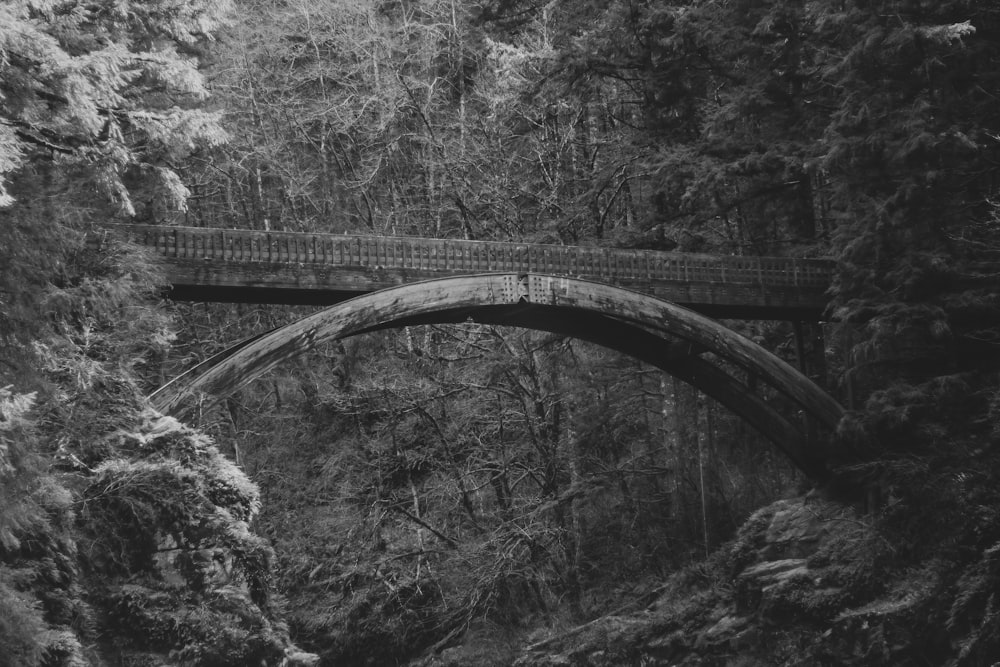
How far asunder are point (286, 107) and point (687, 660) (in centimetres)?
1269

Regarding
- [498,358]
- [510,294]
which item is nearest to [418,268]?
[510,294]

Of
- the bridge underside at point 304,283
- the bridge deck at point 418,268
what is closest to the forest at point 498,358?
the bridge deck at point 418,268

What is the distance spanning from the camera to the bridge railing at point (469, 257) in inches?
453

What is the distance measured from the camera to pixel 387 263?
40.8ft

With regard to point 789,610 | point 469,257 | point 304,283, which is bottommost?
point 789,610

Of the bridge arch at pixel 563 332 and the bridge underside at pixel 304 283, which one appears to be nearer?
the bridge arch at pixel 563 332

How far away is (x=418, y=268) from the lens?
41.5ft

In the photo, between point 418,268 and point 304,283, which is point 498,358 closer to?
point 418,268

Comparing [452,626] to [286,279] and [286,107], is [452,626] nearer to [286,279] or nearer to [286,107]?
[286,279]

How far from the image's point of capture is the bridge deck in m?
11.5

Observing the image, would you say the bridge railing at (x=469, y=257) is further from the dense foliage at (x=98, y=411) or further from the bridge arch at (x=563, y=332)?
the dense foliage at (x=98, y=411)

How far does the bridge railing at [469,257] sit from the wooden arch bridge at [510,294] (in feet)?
0.05

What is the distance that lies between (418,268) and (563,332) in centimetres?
262

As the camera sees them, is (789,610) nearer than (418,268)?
No
